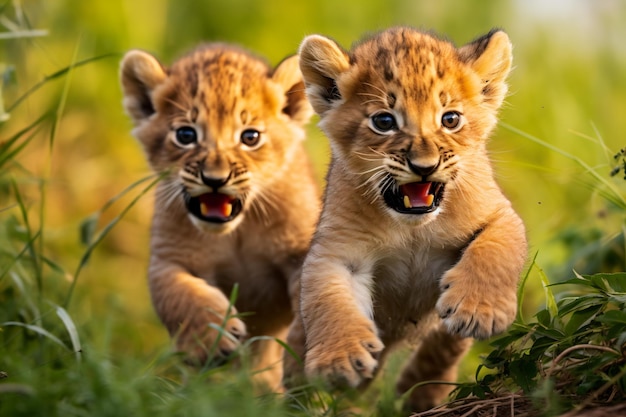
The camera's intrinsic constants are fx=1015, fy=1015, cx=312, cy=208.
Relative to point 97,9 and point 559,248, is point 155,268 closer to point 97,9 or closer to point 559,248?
point 559,248

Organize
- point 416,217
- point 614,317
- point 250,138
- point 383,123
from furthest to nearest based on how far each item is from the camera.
Answer: point 250,138 → point 383,123 → point 416,217 → point 614,317

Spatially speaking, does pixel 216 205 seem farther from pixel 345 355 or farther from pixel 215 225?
pixel 345 355

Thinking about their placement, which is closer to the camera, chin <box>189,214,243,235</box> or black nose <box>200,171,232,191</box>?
black nose <box>200,171,232,191</box>

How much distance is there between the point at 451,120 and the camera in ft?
13.8

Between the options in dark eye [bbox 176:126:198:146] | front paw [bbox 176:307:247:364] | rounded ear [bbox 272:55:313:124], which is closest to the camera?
front paw [bbox 176:307:247:364]

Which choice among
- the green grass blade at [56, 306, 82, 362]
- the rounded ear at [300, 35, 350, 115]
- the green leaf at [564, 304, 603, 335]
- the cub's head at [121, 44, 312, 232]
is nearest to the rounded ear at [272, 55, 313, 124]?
the cub's head at [121, 44, 312, 232]

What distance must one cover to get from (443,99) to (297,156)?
1.71 meters

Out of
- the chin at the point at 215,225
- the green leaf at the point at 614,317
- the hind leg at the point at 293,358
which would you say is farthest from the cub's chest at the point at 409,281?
the chin at the point at 215,225

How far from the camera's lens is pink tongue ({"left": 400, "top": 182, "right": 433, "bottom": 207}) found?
4.09 meters

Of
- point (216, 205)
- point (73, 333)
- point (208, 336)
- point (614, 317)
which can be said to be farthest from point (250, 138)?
point (614, 317)

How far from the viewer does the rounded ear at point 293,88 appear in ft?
18.4

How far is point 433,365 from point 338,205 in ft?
4.33

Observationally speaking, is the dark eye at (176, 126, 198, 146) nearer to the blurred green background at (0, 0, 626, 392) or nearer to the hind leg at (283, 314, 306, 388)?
the hind leg at (283, 314, 306, 388)

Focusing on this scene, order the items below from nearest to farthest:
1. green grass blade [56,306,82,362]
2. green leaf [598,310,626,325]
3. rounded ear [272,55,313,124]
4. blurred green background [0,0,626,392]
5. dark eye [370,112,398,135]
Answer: green leaf [598,310,626,325] < green grass blade [56,306,82,362] < dark eye [370,112,398,135] < rounded ear [272,55,313,124] < blurred green background [0,0,626,392]
